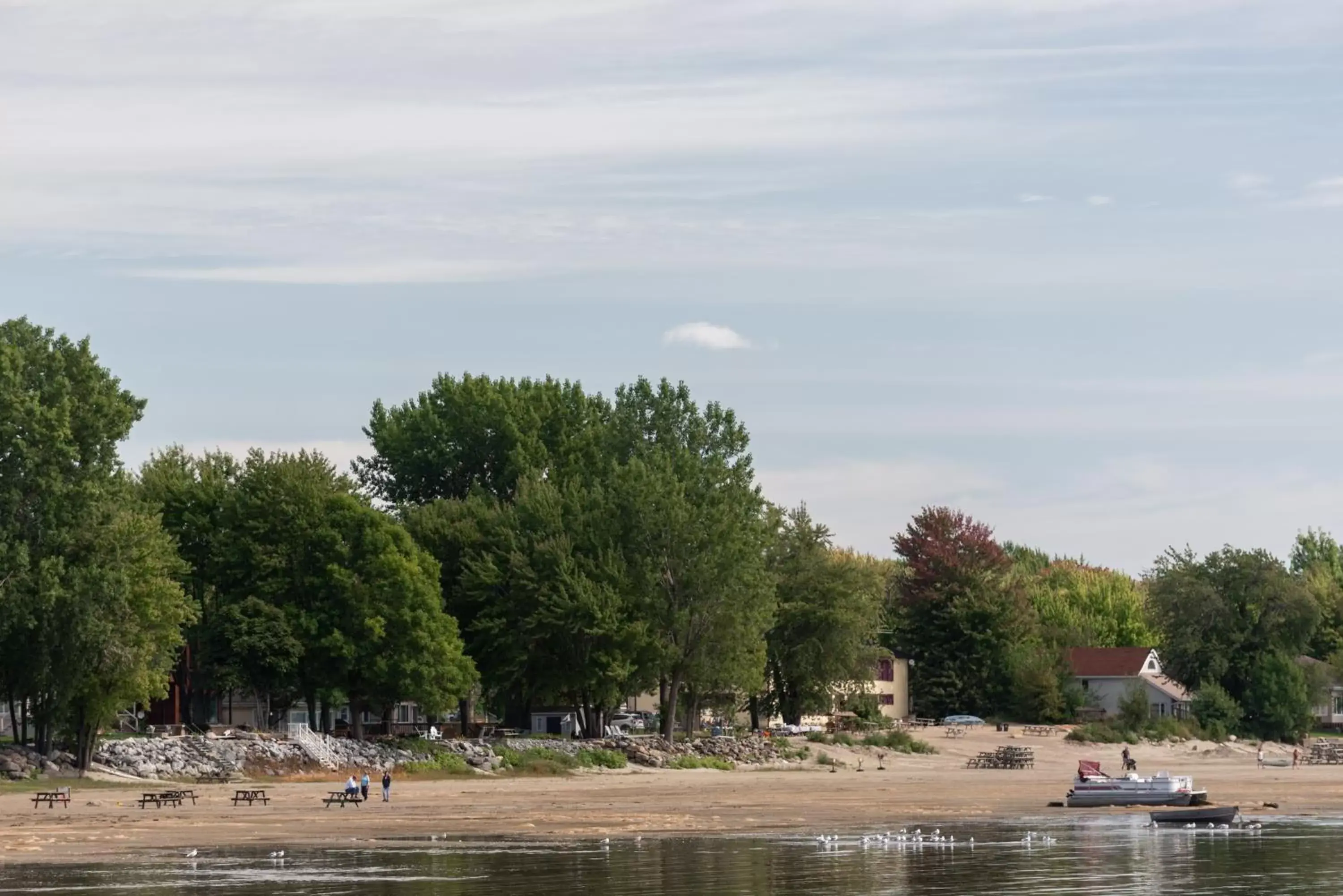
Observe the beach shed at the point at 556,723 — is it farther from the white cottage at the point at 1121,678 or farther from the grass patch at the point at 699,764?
the white cottage at the point at 1121,678

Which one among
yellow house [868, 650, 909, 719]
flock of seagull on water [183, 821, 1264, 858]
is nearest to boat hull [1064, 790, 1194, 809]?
flock of seagull on water [183, 821, 1264, 858]

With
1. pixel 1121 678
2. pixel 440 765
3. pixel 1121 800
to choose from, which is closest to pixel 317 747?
pixel 440 765

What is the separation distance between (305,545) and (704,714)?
133 ft

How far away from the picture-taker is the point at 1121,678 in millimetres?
140875

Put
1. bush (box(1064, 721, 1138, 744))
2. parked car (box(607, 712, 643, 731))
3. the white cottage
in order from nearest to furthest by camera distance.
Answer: parked car (box(607, 712, 643, 731)) < bush (box(1064, 721, 1138, 744)) < the white cottage

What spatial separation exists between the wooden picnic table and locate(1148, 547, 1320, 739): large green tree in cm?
7950

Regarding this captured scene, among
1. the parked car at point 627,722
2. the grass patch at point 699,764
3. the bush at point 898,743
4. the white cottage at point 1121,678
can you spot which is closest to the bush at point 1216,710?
the white cottage at point 1121,678

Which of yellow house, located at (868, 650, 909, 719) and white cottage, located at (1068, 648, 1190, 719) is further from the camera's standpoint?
white cottage, located at (1068, 648, 1190, 719)

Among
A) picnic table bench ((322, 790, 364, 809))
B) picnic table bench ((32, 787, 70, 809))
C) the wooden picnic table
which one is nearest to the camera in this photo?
picnic table bench ((32, 787, 70, 809))

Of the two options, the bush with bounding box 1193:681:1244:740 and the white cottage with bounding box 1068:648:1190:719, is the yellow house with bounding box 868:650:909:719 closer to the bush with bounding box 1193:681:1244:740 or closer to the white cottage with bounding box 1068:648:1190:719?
the white cottage with bounding box 1068:648:1190:719

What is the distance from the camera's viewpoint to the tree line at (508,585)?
69.6 m

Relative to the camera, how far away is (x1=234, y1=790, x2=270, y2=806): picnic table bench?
2472 inches

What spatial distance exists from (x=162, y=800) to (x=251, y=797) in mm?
3007

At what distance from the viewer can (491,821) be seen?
57750 millimetres
